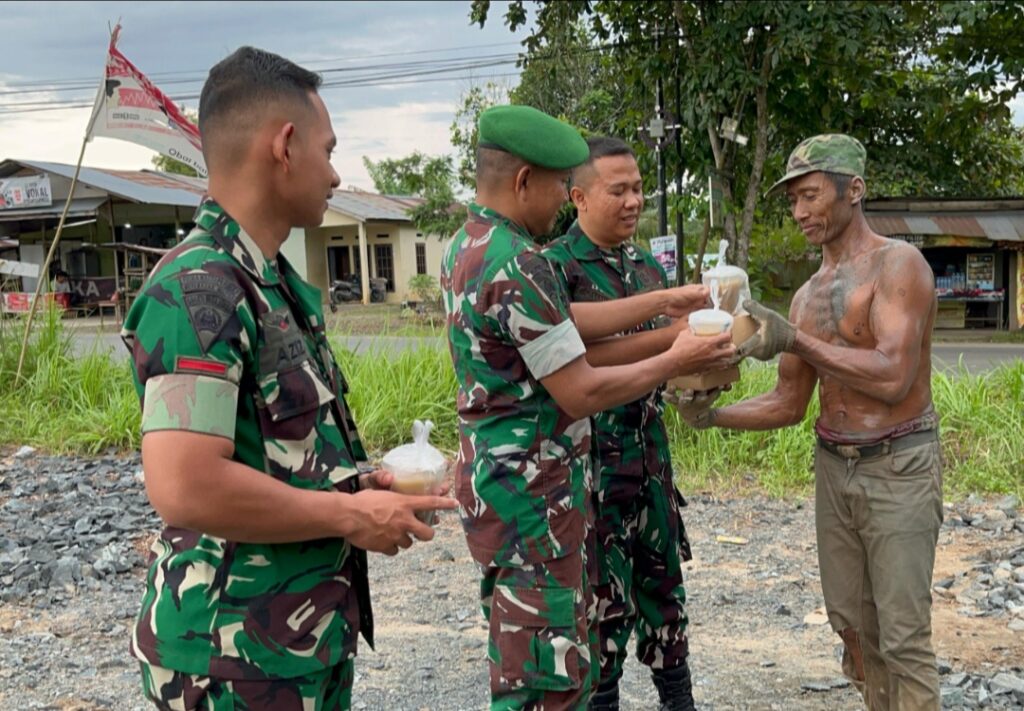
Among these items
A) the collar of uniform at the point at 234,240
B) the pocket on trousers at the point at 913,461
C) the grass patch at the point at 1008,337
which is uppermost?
the collar of uniform at the point at 234,240

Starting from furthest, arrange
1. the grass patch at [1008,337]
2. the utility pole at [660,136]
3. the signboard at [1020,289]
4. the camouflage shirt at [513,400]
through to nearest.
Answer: the signboard at [1020,289] < the grass patch at [1008,337] < the utility pole at [660,136] < the camouflage shirt at [513,400]

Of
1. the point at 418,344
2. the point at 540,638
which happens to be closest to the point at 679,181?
the point at 418,344

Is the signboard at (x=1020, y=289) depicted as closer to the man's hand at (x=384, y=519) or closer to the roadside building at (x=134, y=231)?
the roadside building at (x=134, y=231)

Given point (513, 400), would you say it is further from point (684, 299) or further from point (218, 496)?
point (218, 496)

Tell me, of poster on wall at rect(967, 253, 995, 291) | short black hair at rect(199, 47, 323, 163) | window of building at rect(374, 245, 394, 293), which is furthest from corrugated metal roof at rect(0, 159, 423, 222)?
short black hair at rect(199, 47, 323, 163)

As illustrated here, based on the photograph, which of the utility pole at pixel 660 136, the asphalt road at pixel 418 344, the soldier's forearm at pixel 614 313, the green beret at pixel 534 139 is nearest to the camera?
the green beret at pixel 534 139

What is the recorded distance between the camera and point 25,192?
25.2 m

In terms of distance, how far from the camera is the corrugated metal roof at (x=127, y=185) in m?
23.8

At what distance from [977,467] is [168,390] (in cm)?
648

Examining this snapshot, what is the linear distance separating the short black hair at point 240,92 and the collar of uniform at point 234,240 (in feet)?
0.34

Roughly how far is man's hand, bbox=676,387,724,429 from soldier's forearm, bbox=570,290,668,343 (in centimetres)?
31

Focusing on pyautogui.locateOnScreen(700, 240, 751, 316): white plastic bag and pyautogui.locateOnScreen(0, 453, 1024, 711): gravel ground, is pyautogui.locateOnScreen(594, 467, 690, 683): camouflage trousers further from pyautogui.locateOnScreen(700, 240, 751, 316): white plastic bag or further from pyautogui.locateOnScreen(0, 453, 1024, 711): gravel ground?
pyautogui.locateOnScreen(700, 240, 751, 316): white plastic bag

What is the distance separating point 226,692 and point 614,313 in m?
1.98

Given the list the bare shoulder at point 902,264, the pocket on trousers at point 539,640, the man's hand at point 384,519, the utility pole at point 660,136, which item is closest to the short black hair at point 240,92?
the man's hand at point 384,519
